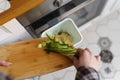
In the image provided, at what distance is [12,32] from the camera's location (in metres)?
0.84

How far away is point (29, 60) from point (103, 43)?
72 centimetres

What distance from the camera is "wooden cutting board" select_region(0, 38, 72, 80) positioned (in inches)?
30.5

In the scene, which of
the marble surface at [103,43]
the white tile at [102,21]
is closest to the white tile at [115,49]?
the marble surface at [103,43]

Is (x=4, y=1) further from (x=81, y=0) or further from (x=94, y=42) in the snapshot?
(x=94, y=42)

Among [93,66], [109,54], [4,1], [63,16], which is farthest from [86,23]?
[4,1]

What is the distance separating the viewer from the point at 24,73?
2.54 feet

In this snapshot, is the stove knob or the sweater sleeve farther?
the stove knob

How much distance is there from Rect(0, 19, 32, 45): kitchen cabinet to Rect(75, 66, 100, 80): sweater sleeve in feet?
0.98

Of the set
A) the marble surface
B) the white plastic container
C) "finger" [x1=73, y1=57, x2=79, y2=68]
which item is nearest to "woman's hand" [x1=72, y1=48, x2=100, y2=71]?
"finger" [x1=73, y1=57, x2=79, y2=68]

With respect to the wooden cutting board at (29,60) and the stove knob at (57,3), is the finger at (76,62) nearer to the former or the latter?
the wooden cutting board at (29,60)

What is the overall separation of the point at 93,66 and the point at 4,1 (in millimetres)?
356

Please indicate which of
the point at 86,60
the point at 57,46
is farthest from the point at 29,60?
the point at 86,60

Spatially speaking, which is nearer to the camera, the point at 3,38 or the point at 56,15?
the point at 3,38

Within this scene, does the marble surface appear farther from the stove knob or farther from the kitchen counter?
the kitchen counter
